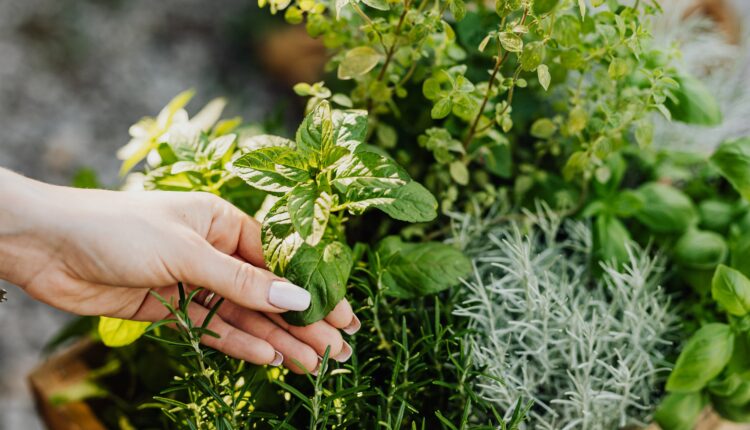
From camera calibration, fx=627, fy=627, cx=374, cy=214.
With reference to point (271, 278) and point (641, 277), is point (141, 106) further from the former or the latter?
point (641, 277)

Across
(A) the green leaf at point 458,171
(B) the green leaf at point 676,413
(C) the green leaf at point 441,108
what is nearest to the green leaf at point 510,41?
(C) the green leaf at point 441,108

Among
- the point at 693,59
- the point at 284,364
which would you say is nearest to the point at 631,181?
the point at 693,59

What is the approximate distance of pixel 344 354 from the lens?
65cm

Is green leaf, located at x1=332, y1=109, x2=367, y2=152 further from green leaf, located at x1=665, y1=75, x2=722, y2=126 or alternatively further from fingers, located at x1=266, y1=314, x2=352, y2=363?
green leaf, located at x1=665, y1=75, x2=722, y2=126

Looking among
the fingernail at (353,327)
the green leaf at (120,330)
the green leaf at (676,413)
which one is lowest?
the green leaf at (676,413)

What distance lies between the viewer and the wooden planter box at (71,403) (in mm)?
830

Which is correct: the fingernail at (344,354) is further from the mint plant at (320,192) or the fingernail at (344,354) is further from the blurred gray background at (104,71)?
the blurred gray background at (104,71)

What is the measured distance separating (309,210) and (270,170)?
0.08m

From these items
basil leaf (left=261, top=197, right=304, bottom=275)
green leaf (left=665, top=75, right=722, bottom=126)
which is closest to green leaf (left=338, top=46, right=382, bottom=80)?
basil leaf (left=261, top=197, right=304, bottom=275)

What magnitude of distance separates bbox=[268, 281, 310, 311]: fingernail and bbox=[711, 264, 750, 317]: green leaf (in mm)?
450

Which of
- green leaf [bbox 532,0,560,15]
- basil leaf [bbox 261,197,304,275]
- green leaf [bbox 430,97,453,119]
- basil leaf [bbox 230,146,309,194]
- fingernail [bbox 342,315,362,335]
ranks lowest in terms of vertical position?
fingernail [bbox 342,315,362,335]

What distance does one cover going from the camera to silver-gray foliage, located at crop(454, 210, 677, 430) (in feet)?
2.24

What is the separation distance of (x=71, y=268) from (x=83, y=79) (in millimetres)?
1272

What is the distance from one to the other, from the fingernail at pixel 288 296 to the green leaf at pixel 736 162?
0.53m
